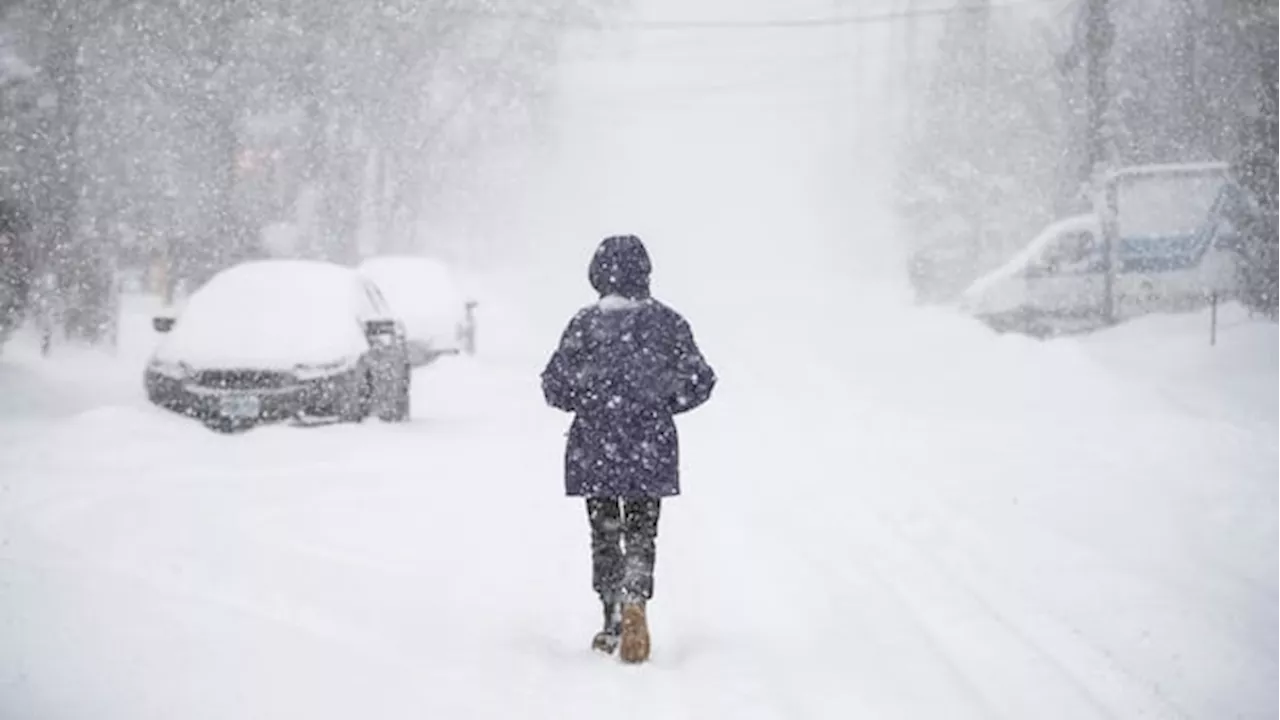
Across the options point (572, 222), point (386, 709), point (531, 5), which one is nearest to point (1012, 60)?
point (531, 5)

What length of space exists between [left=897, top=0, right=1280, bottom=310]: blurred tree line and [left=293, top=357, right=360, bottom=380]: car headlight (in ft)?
47.2

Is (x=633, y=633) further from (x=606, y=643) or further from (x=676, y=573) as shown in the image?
(x=676, y=573)

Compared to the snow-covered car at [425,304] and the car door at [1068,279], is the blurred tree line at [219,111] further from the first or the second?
the car door at [1068,279]

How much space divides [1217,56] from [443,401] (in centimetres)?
1831

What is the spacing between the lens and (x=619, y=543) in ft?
18.3

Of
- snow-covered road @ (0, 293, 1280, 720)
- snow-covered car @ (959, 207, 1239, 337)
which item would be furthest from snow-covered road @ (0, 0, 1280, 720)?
snow-covered car @ (959, 207, 1239, 337)

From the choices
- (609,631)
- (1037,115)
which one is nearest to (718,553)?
(609,631)

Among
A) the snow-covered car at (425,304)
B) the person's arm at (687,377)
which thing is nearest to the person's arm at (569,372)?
the person's arm at (687,377)

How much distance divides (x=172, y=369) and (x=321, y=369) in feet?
4.40

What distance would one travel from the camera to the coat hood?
546cm

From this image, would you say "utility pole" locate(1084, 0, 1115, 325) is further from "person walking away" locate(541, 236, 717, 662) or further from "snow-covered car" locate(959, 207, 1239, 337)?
"person walking away" locate(541, 236, 717, 662)

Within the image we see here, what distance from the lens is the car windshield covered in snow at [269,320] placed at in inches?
436

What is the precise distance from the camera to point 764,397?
15.6 m

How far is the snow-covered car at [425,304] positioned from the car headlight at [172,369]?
6064mm
